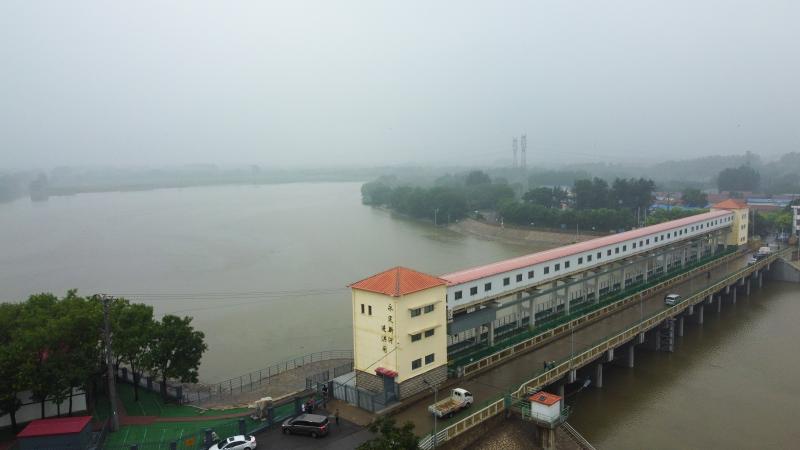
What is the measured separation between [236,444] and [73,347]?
472 centimetres

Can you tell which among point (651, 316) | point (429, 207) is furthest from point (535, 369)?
point (429, 207)

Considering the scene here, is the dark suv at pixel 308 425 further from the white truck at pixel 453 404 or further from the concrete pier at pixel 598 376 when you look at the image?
the concrete pier at pixel 598 376

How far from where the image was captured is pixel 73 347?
38.4ft

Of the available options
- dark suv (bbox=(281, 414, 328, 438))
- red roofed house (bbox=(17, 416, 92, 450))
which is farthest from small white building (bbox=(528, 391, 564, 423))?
red roofed house (bbox=(17, 416, 92, 450))

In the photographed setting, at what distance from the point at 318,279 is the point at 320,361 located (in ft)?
41.8

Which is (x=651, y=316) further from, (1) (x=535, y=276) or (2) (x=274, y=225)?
(2) (x=274, y=225)

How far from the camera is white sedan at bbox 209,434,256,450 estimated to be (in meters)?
9.46

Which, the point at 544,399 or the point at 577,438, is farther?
the point at 577,438

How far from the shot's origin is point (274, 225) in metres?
53.6

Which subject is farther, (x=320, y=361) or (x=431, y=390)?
(x=320, y=361)

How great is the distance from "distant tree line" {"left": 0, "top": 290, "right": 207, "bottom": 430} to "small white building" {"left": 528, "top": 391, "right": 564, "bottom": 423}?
25.4 feet

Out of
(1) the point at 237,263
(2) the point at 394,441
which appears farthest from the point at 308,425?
(1) the point at 237,263

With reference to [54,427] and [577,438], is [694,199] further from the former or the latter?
Result: [54,427]

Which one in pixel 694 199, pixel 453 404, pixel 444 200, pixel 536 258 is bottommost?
pixel 453 404
